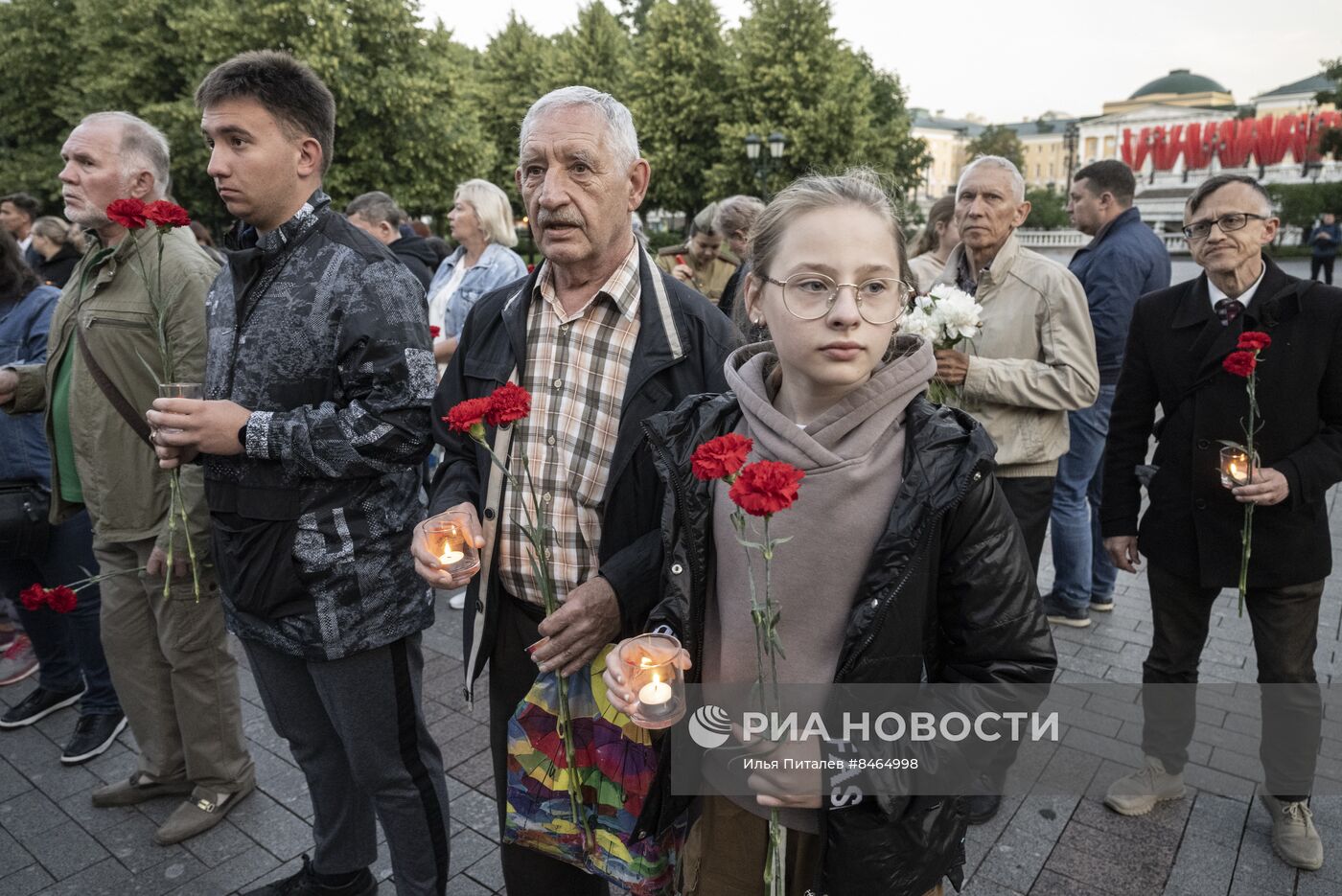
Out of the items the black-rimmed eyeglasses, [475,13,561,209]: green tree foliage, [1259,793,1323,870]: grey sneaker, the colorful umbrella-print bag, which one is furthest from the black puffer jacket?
[475,13,561,209]: green tree foliage

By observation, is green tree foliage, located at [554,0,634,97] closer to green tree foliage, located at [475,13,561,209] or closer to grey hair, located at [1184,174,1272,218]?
green tree foliage, located at [475,13,561,209]

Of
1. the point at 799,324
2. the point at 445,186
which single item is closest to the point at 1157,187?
the point at 445,186

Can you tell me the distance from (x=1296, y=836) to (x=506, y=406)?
10.2 ft

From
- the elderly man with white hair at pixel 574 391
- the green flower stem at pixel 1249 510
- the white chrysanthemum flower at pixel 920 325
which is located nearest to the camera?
the elderly man with white hair at pixel 574 391

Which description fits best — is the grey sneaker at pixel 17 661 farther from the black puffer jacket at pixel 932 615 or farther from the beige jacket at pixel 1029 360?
the beige jacket at pixel 1029 360

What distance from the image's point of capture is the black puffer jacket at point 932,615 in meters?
1.62

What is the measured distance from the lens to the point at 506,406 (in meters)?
1.81

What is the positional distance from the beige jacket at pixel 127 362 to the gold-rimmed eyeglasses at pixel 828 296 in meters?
2.16

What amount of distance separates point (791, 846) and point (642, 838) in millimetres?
395

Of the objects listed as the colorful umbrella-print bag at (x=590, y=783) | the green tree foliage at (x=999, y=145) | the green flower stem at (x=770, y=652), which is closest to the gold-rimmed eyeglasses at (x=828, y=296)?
the green flower stem at (x=770, y=652)

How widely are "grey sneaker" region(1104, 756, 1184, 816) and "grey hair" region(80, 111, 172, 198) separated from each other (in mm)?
4118

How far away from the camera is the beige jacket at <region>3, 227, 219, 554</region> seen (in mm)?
2990

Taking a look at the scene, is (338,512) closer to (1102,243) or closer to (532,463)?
(532,463)

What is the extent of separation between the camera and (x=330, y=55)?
24.5 m
